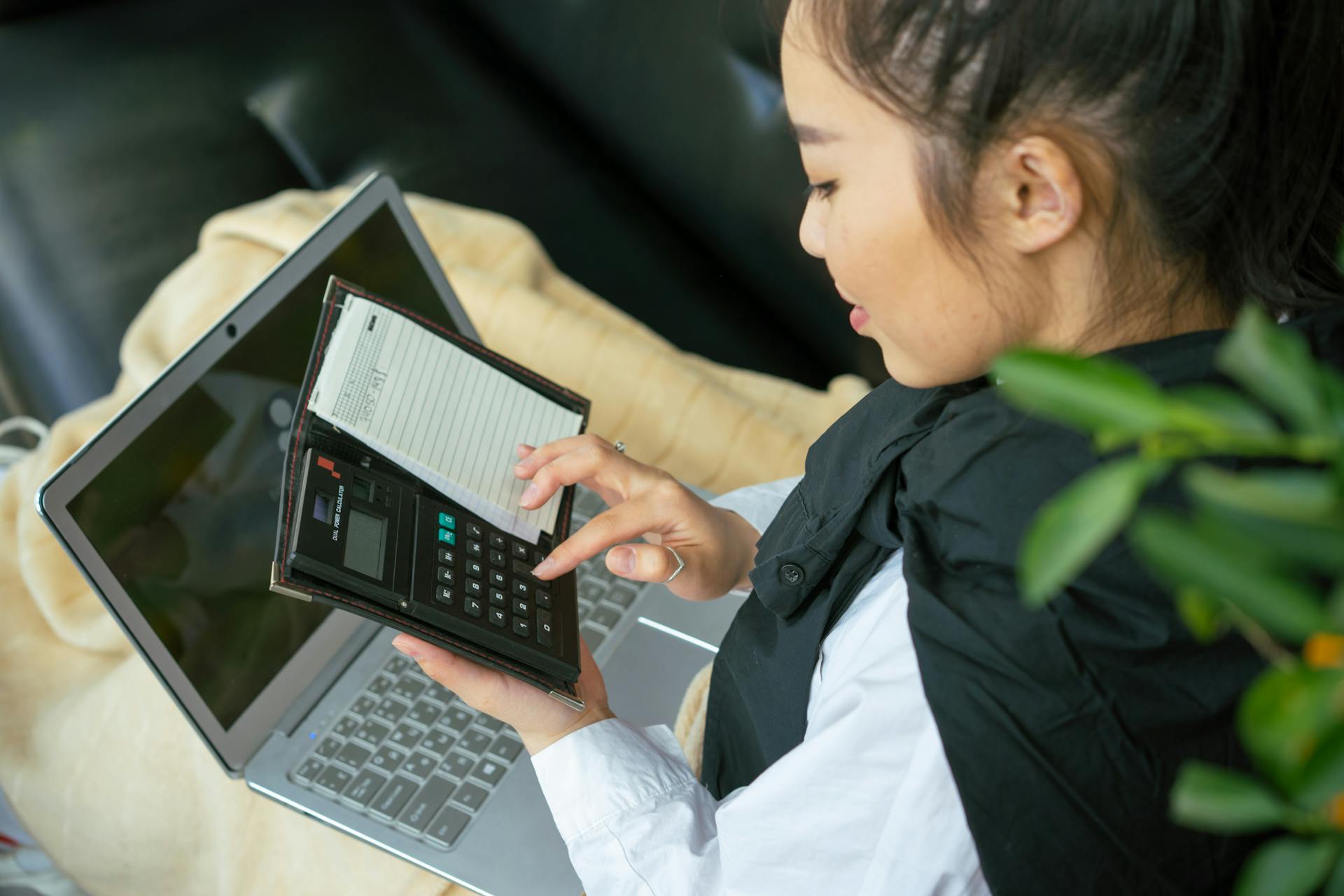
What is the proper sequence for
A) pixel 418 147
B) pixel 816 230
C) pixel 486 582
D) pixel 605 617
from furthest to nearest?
pixel 418 147, pixel 605 617, pixel 486 582, pixel 816 230

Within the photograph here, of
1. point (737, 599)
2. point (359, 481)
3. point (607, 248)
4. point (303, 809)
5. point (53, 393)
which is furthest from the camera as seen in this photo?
point (607, 248)

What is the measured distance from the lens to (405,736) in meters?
0.76

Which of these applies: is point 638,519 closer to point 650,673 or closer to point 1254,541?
point 650,673

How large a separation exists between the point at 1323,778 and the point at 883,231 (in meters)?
0.35

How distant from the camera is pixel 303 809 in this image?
2.39 ft

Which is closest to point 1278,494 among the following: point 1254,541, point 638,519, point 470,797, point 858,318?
point 1254,541

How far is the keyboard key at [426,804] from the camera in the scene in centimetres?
72

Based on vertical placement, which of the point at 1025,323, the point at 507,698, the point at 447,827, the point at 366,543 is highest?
the point at 1025,323

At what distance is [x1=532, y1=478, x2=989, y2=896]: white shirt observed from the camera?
18.5 inches

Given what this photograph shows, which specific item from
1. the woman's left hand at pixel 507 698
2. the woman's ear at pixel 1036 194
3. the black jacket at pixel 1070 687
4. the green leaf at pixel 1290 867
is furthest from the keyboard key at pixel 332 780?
the green leaf at pixel 1290 867

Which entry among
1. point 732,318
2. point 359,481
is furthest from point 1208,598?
point 732,318

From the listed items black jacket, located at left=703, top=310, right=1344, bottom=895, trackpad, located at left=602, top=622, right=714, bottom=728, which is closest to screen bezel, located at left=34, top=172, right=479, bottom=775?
trackpad, located at left=602, top=622, right=714, bottom=728

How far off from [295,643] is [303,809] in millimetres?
123

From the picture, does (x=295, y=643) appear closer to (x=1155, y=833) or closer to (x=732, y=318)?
(x=1155, y=833)
